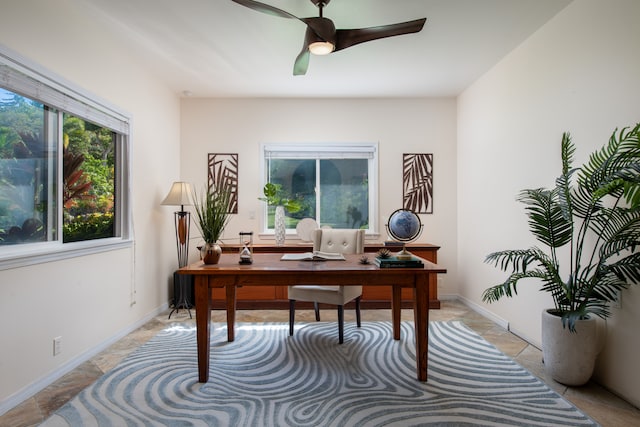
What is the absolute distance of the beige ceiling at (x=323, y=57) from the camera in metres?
2.45

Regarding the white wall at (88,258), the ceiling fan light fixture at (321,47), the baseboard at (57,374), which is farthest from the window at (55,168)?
the ceiling fan light fixture at (321,47)

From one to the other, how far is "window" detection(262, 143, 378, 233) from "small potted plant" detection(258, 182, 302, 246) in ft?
0.18

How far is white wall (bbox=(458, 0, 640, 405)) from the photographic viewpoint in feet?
6.59

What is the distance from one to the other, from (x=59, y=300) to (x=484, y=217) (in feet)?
12.2

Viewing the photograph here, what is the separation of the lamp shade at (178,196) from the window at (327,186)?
113 centimetres

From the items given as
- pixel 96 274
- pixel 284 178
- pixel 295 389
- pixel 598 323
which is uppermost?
pixel 284 178

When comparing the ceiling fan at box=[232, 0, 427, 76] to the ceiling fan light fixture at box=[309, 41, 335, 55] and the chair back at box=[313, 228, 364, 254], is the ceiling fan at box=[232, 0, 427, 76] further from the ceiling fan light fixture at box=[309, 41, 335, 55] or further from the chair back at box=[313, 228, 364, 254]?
the chair back at box=[313, 228, 364, 254]

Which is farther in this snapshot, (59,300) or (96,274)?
(96,274)

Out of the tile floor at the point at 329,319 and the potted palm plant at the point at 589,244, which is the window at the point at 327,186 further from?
the potted palm plant at the point at 589,244

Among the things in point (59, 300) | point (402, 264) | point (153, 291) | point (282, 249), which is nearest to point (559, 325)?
point (402, 264)

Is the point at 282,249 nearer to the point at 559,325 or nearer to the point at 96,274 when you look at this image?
the point at 96,274

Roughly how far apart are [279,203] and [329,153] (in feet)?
2.95

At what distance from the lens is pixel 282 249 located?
3.89 metres

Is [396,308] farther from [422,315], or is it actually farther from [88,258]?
[88,258]
